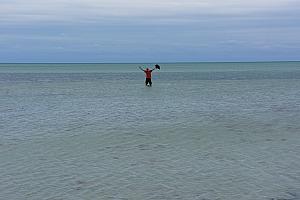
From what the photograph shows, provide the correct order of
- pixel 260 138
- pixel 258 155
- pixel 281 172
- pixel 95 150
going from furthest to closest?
pixel 260 138 < pixel 95 150 < pixel 258 155 < pixel 281 172

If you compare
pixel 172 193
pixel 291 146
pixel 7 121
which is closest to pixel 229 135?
pixel 291 146

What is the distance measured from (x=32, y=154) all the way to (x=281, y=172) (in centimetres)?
597

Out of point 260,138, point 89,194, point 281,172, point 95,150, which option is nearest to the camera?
point 89,194

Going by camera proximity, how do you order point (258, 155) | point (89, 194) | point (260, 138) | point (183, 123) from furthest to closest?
point (183, 123)
point (260, 138)
point (258, 155)
point (89, 194)

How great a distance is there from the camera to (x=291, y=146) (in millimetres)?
12727

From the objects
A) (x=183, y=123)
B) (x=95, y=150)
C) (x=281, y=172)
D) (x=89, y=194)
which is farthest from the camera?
(x=183, y=123)

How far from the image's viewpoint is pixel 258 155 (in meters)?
11.7

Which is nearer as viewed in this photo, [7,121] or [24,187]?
[24,187]

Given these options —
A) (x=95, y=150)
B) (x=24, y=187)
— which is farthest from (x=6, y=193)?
(x=95, y=150)

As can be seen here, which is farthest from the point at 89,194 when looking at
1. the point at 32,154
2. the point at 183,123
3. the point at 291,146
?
the point at 183,123

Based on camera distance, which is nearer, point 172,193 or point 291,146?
point 172,193

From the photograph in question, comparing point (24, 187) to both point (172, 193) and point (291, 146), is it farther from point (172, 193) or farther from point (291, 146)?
point (291, 146)

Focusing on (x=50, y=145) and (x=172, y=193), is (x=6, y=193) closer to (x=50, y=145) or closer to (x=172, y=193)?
(x=172, y=193)

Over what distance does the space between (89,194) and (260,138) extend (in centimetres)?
709
